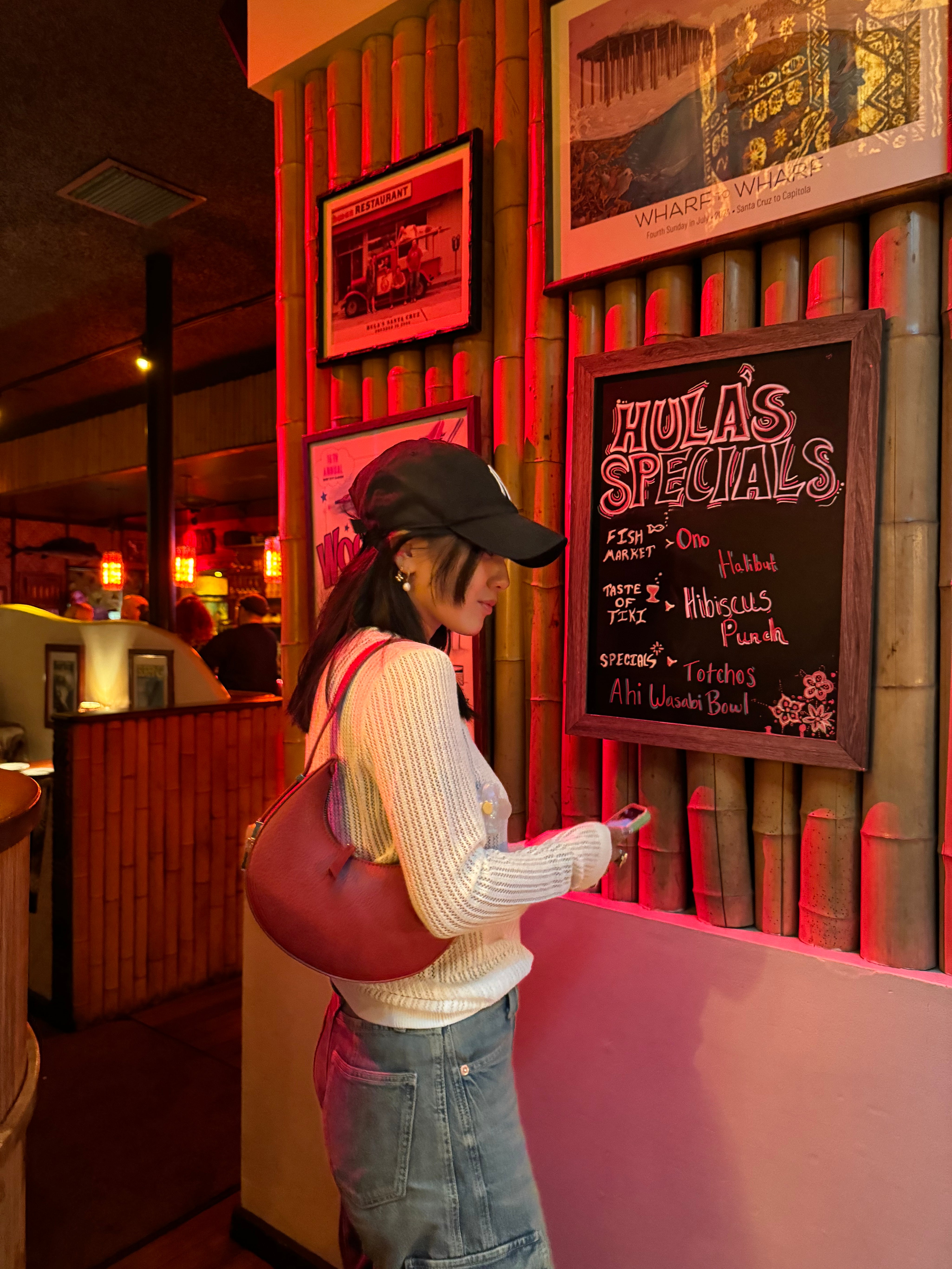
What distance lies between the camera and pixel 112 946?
362 centimetres

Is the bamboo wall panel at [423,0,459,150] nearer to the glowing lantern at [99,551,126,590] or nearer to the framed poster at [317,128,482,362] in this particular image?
the framed poster at [317,128,482,362]

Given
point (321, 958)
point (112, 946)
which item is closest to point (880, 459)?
point (321, 958)

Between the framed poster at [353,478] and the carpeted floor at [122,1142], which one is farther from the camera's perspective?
the carpeted floor at [122,1142]

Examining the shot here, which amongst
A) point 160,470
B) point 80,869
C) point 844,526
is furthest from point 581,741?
point 160,470

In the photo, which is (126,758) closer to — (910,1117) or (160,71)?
(160,71)

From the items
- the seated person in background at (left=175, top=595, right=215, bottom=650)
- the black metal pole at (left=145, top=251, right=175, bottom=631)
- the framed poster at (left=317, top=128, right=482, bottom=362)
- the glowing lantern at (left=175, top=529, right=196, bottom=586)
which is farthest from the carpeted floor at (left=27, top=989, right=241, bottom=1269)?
the glowing lantern at (left=175, top=529, right=196, bottom=586)

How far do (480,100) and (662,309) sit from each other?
726mm

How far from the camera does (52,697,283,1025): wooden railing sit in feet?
11.5

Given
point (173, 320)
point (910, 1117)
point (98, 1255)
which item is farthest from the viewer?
point (173, 320)

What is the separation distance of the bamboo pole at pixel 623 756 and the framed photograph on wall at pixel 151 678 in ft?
10.2

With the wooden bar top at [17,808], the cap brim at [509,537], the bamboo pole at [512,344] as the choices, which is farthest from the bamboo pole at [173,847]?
the cap brim at [509,537]

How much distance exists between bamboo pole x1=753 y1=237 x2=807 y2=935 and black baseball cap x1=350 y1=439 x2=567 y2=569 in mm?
643

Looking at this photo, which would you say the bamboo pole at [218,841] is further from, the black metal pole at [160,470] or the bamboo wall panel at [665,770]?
the bamboo wall panel at [665,770]

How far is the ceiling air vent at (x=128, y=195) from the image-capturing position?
4.26 meters
